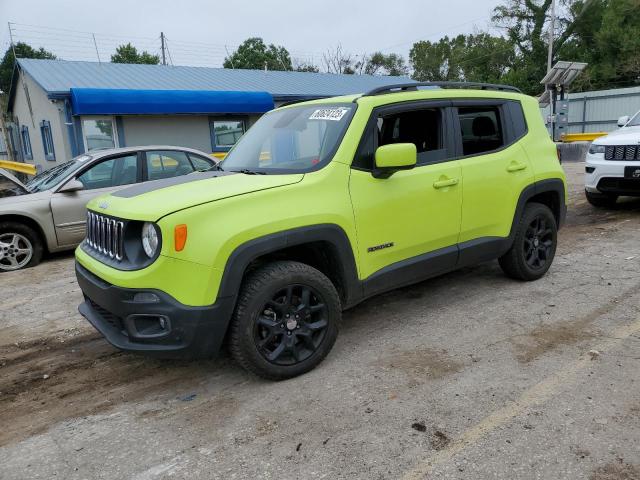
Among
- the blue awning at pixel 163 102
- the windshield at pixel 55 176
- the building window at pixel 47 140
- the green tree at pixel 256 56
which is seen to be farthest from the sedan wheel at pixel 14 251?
the green tree at pixel 256 56

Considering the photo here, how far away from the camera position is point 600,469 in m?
2.42

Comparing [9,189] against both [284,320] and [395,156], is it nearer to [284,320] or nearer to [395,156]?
[284,320]

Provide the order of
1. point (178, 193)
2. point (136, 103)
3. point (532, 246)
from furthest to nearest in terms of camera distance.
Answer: point (136, 103) < point (532, 246) < point (178, 193)

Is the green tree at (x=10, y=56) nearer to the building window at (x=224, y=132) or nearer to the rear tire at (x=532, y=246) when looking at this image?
the building window at (x=224, y=132)

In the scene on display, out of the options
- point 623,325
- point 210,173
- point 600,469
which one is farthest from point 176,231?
point 623,325

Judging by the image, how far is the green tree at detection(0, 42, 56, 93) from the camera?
160 feet

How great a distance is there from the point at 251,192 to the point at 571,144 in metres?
16.6

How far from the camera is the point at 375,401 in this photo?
310cm

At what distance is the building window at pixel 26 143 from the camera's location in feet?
66.2

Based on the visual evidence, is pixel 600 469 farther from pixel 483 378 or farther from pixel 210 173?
pixel 210 173

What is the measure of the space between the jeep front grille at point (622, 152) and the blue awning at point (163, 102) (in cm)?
1076

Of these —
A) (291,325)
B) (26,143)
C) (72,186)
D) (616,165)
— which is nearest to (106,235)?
(291,325)

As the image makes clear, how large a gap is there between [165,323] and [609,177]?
7386 mm

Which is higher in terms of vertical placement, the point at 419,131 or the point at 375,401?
the point at 419,131
